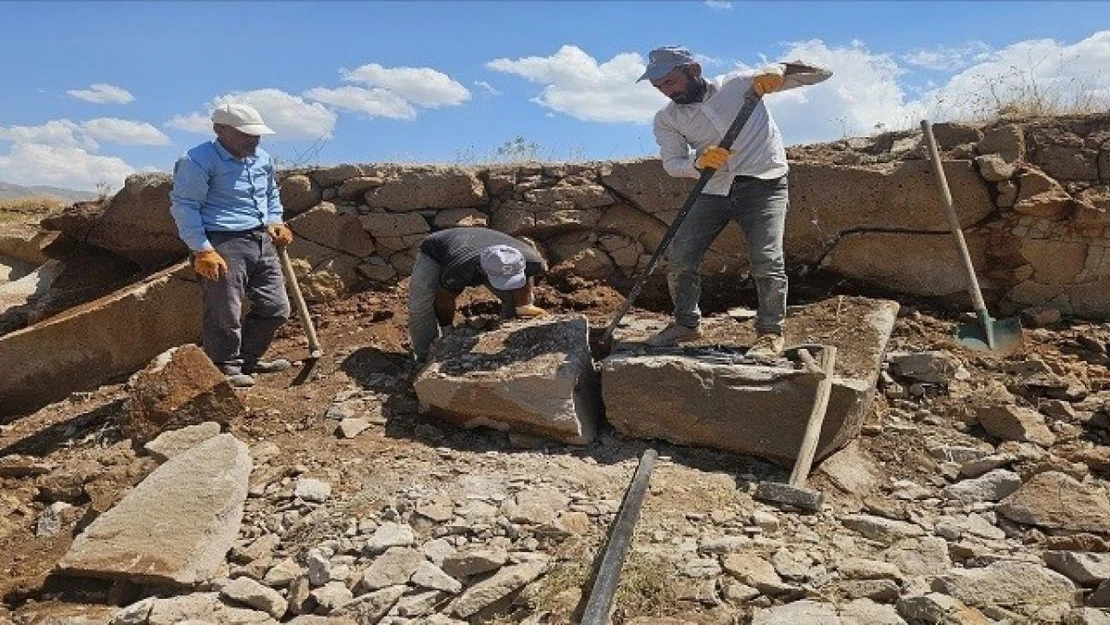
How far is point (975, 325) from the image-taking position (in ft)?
15.6

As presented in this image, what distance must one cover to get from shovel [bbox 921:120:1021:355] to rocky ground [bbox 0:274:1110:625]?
82 millimetres

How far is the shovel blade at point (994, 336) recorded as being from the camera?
4.58 meters

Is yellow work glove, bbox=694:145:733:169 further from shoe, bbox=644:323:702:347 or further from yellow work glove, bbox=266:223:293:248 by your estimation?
yellow work glove, bbox=266:223:293:248

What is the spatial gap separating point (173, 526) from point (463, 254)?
6.35 ft

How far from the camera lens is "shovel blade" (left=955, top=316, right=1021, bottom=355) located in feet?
15.0

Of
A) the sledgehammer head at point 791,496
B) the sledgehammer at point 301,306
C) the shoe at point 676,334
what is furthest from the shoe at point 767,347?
the sledgehammer at point 301,306

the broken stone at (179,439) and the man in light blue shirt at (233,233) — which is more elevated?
the man in light blue shirt at (233,233)

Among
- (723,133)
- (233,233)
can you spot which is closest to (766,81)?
(723,133)

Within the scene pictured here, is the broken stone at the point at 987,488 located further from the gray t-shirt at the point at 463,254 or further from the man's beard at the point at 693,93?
the gray t-shirt at the point at 463,254

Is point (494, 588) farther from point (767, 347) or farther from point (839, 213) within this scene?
point (839, 213)

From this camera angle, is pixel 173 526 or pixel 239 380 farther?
pixel 239 380

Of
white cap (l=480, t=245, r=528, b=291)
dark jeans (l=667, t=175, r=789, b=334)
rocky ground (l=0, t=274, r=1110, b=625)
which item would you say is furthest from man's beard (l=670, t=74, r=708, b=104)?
rocky ground (l=0, t=274, r=1110, b=625)

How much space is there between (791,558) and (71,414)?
13.4 ft

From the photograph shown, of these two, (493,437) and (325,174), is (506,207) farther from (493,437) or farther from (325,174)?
(493,437)
